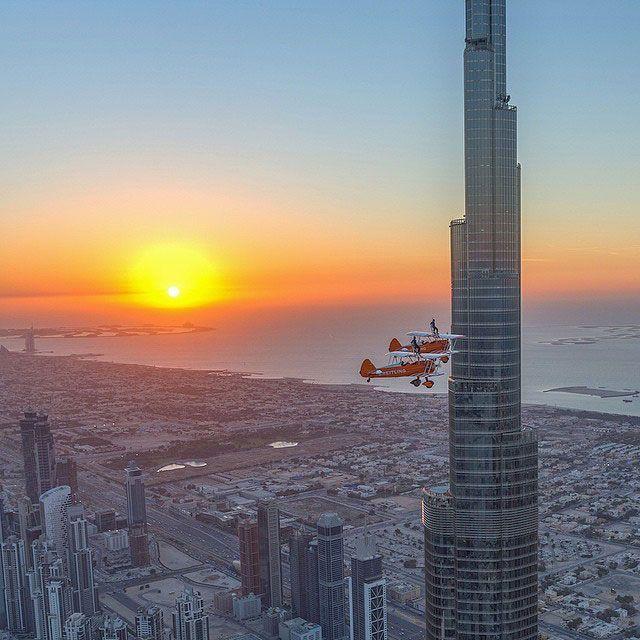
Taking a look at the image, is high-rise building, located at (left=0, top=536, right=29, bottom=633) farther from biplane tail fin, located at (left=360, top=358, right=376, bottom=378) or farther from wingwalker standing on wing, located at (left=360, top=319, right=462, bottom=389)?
wingwalker standing on wing, located at (left=360, top=319, right=462, bottom=389)

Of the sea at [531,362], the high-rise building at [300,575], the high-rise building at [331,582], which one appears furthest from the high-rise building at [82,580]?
the sea at [531,362]

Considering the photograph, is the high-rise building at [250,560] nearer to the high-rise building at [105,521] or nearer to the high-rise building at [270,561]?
the high-rise building at [270,561]

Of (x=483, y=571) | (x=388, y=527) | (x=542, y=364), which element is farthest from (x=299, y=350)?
(x=483, y=571)

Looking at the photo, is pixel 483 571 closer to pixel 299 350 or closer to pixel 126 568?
pixel 126 568

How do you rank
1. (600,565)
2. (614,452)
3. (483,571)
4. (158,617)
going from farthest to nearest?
1. (614,452)
2. (600,565)
3. (158,617)
4. (483,571)

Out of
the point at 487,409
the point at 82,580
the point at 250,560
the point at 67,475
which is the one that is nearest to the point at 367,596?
the point at 250,560

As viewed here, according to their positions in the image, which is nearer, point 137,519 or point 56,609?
point 56,609

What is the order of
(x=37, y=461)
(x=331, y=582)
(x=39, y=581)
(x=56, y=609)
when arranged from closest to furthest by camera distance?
(x=56, y=609), (x=331, y=582), (x=39, y=581), (x=37, y=461)

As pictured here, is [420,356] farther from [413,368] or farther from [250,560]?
[250,560]
